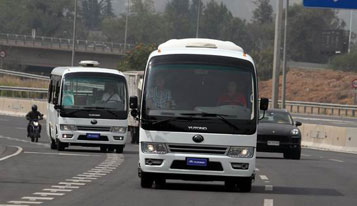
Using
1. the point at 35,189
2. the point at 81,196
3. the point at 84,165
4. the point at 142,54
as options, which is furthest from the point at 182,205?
the point at 142,54

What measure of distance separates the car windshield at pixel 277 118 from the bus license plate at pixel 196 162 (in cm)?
1682

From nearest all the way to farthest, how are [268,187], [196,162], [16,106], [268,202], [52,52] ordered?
[268,202], [196,162], [268,187], [16,106], [52,52]

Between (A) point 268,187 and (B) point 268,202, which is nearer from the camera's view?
(B) point 268,202

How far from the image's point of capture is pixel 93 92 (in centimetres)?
3572

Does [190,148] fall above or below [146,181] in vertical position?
above

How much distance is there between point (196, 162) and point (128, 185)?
167 centimetres

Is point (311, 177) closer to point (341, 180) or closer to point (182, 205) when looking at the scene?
point (341, 180)

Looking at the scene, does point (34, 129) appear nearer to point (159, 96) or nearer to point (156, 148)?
point (159, 96)

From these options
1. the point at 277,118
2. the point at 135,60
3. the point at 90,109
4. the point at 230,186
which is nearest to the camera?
the point at 230,186

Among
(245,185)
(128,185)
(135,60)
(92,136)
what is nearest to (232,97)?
(245,185)

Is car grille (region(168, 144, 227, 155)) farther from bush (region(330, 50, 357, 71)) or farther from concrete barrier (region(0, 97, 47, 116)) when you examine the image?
bush (region(330, 50, 357, 71))

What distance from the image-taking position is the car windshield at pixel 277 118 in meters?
36.9

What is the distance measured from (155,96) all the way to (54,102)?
1588cm

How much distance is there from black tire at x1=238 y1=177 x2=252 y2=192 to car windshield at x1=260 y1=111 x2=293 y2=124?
16324 millimetres
